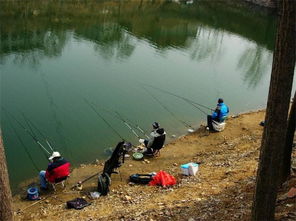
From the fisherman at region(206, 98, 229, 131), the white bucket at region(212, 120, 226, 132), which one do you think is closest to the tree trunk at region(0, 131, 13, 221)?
the fisherman at region(206, 98, 229, 131)

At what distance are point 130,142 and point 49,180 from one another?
4413mm

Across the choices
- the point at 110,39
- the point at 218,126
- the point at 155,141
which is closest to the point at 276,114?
the point at 155,141

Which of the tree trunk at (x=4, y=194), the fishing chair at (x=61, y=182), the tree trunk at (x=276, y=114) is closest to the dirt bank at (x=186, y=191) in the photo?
the fishing chair at (x=61, y=182)

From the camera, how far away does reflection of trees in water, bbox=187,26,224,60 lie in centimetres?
3234

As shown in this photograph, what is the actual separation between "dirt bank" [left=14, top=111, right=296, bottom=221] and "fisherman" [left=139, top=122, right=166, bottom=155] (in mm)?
355

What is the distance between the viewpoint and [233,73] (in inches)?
1080

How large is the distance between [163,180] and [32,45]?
70.3 feet

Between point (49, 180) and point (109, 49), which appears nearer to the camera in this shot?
point (49, 180)

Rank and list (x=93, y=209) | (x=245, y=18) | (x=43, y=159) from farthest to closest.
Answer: (x=245, y=18)
(x=43, y=159)
(x=93, y=209)

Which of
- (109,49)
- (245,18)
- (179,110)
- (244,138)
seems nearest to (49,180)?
(244,138)

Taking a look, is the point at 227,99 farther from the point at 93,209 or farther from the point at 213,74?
the point at 93,209

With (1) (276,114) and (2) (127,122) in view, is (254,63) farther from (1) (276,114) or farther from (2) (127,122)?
(1) (276,114)

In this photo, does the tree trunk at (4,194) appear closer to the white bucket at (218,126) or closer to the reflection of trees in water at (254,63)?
the white bucket at (218,126)

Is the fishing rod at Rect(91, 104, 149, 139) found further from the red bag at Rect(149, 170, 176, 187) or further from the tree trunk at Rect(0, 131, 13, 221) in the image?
the tree trunk at Rect(0, 131, 13, 221)
